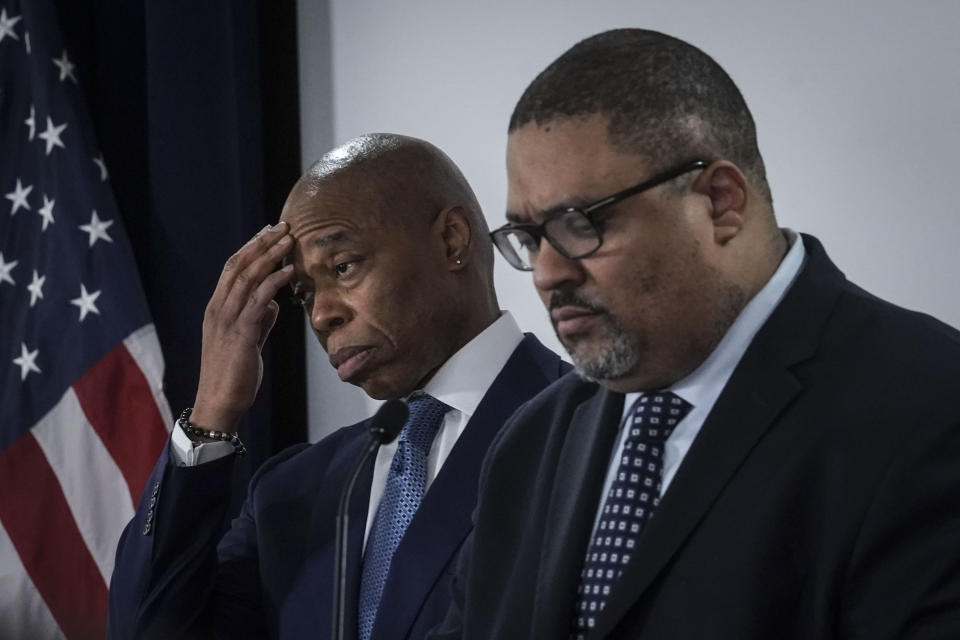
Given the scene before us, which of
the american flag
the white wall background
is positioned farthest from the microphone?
the american flag

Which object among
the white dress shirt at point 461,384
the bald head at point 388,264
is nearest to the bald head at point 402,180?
the bald head at point 388,264

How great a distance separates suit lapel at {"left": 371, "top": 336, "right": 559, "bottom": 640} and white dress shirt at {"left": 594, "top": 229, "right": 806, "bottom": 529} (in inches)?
24.2

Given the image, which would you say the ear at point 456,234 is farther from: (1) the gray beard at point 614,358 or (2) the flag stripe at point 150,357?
(2) the flag stripe at point 150,357

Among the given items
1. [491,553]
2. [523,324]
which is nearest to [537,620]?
[491,553]

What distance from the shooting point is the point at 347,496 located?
4.43 feet

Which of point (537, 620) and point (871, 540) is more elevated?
point (871, 540)

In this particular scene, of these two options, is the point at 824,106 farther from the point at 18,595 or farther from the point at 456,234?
the point at 18,595

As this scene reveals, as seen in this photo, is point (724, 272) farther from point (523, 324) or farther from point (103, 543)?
point (103, 543)

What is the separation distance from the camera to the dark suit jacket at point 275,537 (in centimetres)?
189

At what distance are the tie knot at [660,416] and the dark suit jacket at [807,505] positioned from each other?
0.25ft

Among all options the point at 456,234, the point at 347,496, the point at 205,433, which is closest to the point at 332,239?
the point at 456,234

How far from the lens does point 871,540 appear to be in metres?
1.10

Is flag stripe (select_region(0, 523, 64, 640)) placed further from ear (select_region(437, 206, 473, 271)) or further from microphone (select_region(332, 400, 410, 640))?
microphone (select_region(332, 400, 410, 640))

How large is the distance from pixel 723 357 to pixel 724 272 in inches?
3.6
